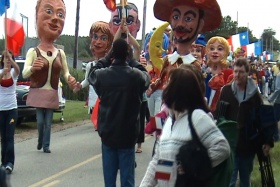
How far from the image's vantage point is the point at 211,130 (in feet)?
12.5

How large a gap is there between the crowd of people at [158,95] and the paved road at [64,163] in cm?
35

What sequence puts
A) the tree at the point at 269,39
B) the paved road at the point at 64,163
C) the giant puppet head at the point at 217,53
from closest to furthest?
the paved road at the point at 64,163, the giant puppet head at the point at 217,53, the tree at the point at 269,39

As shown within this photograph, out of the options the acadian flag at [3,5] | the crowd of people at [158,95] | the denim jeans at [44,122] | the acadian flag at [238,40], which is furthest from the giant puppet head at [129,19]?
the acadian flag at [238,40]

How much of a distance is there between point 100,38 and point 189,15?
279 cm

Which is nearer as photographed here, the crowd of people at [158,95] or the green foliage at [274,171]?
the crowd of people at [158,95]

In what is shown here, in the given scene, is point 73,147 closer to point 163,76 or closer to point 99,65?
point 163,76

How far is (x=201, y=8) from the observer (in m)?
7.30

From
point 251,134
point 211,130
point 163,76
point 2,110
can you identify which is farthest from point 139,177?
point 211,130

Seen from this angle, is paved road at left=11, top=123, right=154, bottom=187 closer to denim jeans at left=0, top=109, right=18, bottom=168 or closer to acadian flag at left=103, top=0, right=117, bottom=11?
denim jeans at left=0, top=109, right=18, bottom=168

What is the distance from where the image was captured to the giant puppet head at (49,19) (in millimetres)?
9703

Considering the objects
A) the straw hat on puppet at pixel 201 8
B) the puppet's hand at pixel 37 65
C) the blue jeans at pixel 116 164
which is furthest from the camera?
the puppet's hand at pixel 37 65

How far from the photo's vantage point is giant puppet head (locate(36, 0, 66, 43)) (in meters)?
9.70

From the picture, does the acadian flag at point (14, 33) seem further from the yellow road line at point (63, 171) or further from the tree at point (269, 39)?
the tree at point (269, 39)

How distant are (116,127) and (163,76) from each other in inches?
76.7
